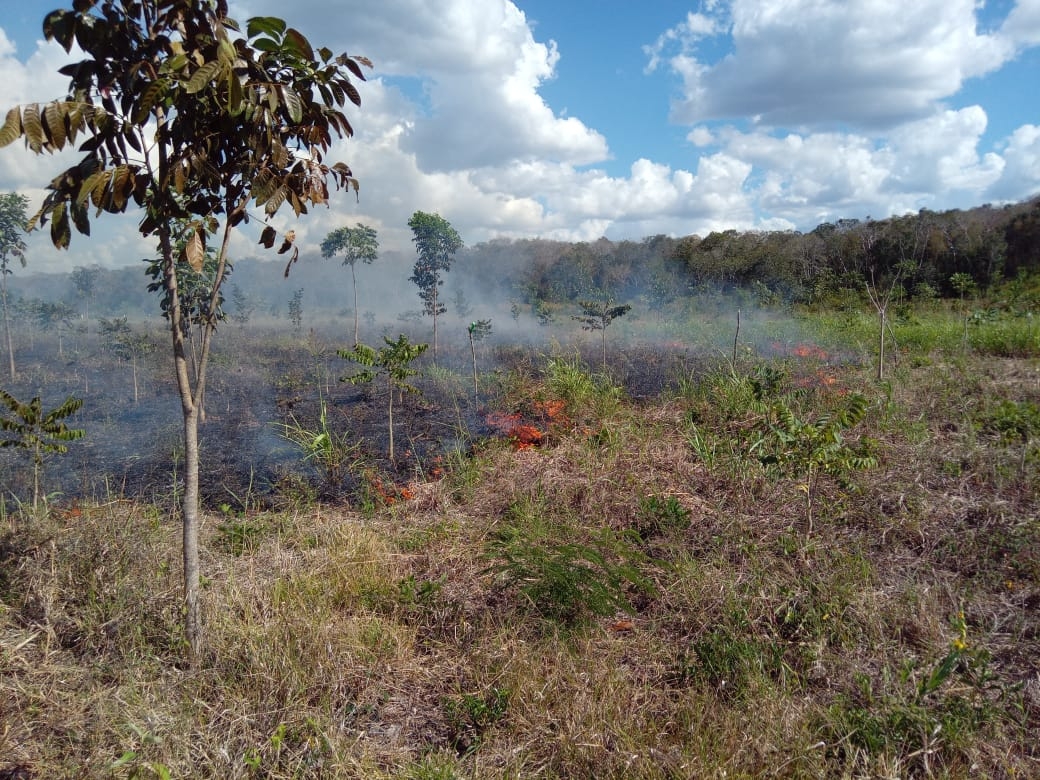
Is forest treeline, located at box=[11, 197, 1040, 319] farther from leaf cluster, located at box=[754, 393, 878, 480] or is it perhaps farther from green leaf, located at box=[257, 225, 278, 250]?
green leaf, located at box=[257, 225, 278, 250]

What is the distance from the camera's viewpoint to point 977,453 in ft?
13.8

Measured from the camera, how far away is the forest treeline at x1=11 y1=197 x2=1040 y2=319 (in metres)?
12.3

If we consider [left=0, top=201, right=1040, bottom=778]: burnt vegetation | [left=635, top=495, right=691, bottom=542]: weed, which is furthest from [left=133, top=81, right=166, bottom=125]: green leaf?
[left=635, top=495, right=691, bottom=542]: weed

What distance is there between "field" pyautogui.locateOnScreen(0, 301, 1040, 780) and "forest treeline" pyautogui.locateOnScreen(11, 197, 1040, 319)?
6183 mm

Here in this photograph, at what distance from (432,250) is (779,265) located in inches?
295

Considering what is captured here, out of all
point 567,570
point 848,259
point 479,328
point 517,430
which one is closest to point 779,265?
point 848,259

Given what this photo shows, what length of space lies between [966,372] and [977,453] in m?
2.75

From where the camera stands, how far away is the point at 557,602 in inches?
116

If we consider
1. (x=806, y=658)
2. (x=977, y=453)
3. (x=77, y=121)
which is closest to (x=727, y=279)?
(x=977, y=453)

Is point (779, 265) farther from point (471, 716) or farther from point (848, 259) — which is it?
point (471, 716)

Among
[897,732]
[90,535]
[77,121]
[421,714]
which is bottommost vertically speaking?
[421,714]

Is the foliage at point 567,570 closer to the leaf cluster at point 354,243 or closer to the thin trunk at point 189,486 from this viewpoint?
the thin trunk at point 189,486

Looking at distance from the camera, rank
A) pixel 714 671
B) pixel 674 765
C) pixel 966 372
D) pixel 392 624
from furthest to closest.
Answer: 1. pixel 966 372
2. pixel 392 624
3. pixel 714 671
4. pixel 674 765

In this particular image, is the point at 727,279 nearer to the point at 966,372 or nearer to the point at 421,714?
the point at 966,372
